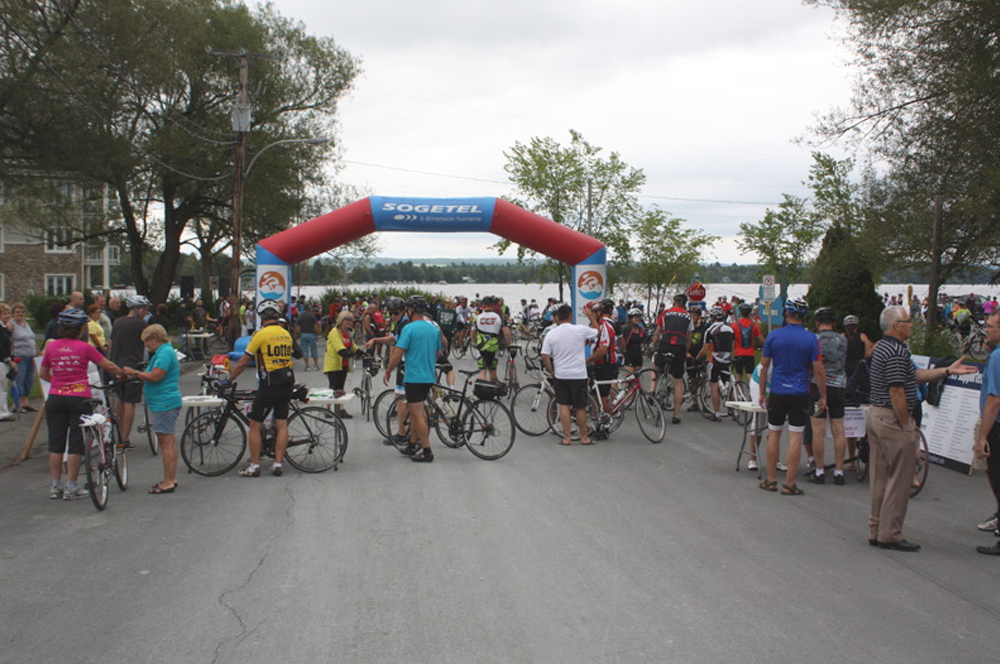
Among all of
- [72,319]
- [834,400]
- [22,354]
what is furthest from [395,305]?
[22,354]

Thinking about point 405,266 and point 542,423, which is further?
point 405,266

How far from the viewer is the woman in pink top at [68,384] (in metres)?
7.98

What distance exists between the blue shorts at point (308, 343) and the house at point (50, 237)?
8.06 m

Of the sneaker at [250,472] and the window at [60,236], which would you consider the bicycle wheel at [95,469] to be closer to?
the sneaker at [250,472]

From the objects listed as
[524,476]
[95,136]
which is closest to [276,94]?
[95,136]

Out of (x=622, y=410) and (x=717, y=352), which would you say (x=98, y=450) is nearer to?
(x=622, y=410)

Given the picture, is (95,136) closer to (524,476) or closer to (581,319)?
(581,319)

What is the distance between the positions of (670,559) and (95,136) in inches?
852

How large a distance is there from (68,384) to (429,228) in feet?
44.0

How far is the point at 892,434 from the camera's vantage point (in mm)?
6773

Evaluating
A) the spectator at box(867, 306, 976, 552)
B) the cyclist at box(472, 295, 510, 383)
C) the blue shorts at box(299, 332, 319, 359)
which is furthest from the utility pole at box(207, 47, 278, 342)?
the spectator at box(867, 306, 976, 552)

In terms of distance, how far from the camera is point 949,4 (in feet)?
49.6

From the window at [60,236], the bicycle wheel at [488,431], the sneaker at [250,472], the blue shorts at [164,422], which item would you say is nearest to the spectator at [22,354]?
the sneaker at [250,472]

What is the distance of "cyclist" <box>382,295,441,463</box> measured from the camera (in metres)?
9.97
